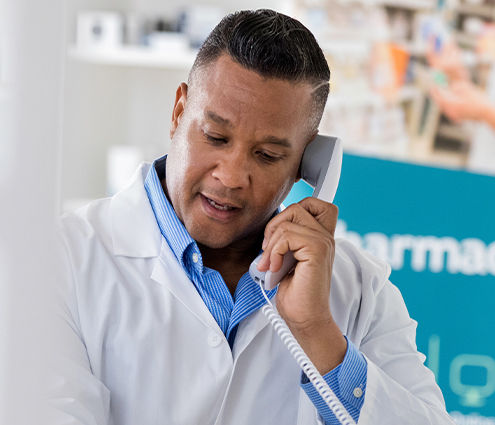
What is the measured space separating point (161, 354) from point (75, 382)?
15cm

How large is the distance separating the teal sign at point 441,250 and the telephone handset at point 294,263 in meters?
1.52

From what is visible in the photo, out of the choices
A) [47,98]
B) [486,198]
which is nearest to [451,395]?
[486,198]

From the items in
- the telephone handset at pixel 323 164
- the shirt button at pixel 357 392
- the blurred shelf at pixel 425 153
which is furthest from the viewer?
the blurred shelf at pixel 425 153

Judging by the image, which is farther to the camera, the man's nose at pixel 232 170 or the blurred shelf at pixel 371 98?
the blurred shelf at pixel 371 98

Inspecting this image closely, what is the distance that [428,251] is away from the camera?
2779 millimetres

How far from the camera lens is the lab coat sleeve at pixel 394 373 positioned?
1.04 metres

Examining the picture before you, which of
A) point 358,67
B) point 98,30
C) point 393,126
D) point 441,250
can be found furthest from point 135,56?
point 441,250

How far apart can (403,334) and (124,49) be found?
2.69m

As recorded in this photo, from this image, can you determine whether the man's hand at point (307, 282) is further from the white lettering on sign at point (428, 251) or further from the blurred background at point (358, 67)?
the blurred background at point (358, 67)

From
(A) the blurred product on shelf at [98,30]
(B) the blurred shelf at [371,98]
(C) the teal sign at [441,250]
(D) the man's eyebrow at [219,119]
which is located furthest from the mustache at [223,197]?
(A) the blurred product on shelf at [98,30]

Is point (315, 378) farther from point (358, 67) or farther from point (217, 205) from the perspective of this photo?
point (358, 67)

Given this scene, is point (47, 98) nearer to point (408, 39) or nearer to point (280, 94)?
point (280, 94)

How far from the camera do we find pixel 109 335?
41.5 inches

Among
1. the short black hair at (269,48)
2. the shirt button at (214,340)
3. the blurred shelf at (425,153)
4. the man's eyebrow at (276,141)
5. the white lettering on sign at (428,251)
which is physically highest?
the short black hair at (269,48)
